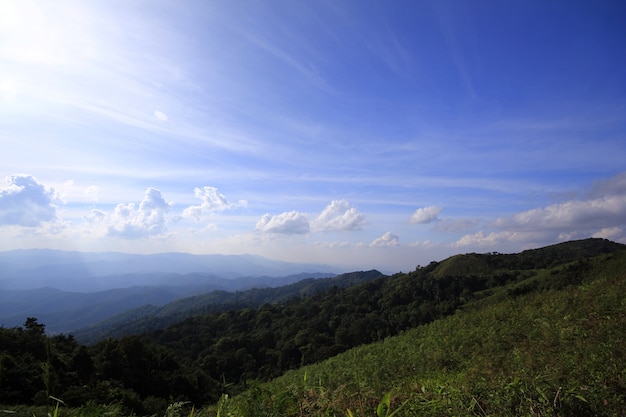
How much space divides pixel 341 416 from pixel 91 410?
2426 millimetres

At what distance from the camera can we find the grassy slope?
11.9 feet

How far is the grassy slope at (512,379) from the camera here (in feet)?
11.9

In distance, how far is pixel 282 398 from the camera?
381 cm

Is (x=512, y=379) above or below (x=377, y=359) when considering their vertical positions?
above

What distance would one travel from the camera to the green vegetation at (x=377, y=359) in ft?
12.3

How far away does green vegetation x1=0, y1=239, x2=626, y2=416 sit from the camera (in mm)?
3748

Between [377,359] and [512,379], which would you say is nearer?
[512,379]

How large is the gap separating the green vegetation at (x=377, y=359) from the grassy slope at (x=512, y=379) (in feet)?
0.08

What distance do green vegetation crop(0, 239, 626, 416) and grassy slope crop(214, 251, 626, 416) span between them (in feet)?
0.08

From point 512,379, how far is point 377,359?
15.0 m

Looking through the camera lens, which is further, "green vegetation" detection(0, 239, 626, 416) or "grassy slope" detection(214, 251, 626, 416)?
"green vegetation" detection(0, 239, 626, 416)

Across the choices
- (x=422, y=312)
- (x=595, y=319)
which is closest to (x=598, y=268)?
(x=422, y=312)

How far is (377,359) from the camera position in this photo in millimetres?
18625

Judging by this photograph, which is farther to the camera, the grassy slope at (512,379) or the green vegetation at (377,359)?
the green vegetation at (377,359)
